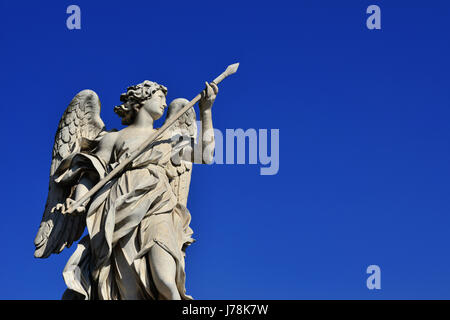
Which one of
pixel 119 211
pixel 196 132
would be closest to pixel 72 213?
pixel 119 211

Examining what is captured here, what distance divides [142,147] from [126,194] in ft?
2.32

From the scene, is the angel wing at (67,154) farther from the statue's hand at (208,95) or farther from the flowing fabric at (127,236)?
the statue's hand at (208,95)

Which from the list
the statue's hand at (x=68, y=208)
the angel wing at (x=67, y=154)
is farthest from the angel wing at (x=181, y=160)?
the statue's hand at (x=68, y=208)

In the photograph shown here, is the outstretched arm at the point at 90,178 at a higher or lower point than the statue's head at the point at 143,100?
lower

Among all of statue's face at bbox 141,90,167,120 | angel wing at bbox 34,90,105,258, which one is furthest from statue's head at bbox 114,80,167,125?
angel wing at bbox 34,90,105,258

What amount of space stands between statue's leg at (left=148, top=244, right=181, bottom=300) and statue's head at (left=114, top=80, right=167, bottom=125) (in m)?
2.15

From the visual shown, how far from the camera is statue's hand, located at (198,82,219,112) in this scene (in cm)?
1023

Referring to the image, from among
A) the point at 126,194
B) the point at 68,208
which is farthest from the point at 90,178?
the point at 126,194

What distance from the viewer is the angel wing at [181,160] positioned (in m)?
10.6

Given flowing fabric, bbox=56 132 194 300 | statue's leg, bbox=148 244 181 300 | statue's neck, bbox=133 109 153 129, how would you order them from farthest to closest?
statue's neck, bbox=133 109 153 129, flowing fabric, bbox=56 132 194 300, statue's leg, bbox=148 244 181 300

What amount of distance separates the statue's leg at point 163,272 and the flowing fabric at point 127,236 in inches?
2.7

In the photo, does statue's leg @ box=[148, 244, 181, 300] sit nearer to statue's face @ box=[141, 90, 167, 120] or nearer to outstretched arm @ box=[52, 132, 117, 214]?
outstretched arm @ box=[52, 132, 117, 214]

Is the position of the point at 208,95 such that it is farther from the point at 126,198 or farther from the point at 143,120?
the point at 126,198

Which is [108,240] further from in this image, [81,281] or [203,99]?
[203,99]
